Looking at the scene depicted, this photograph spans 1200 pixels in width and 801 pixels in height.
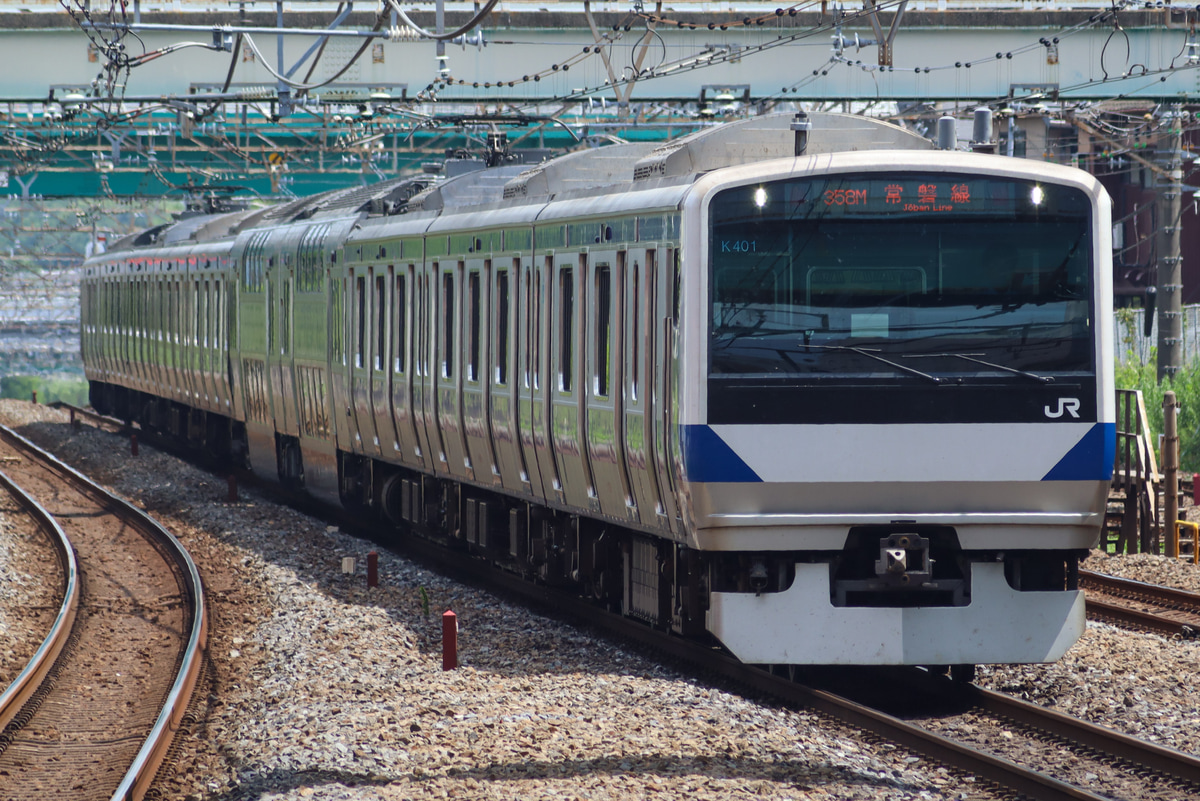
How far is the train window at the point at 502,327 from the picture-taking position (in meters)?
13.0

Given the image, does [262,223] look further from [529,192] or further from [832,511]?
[832,511]

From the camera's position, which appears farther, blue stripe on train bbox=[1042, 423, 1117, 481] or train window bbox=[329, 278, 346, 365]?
train window bbox=[329, 278, 346, 365]

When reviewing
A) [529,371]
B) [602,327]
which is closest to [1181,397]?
[529,371]

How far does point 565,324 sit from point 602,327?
72 cm

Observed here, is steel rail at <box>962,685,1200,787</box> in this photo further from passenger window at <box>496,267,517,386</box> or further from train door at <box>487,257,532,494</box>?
passenger window at <box>496,267,517,386</box>

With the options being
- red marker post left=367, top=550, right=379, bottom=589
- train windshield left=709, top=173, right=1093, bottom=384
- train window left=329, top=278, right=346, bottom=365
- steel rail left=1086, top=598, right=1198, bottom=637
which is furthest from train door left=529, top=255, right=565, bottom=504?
train window left=329, top=278, right=346, bottom=365

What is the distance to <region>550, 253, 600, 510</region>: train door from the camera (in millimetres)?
11523

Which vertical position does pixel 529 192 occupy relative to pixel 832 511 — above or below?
above

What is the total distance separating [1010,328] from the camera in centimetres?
958

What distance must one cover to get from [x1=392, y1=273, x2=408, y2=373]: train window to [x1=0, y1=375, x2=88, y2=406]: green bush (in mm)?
75619

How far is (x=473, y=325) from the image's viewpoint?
13680 mm

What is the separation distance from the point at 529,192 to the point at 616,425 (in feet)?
9.60

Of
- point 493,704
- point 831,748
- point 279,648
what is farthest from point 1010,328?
point 279,648

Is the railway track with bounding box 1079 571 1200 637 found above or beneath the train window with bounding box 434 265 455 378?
beneath
